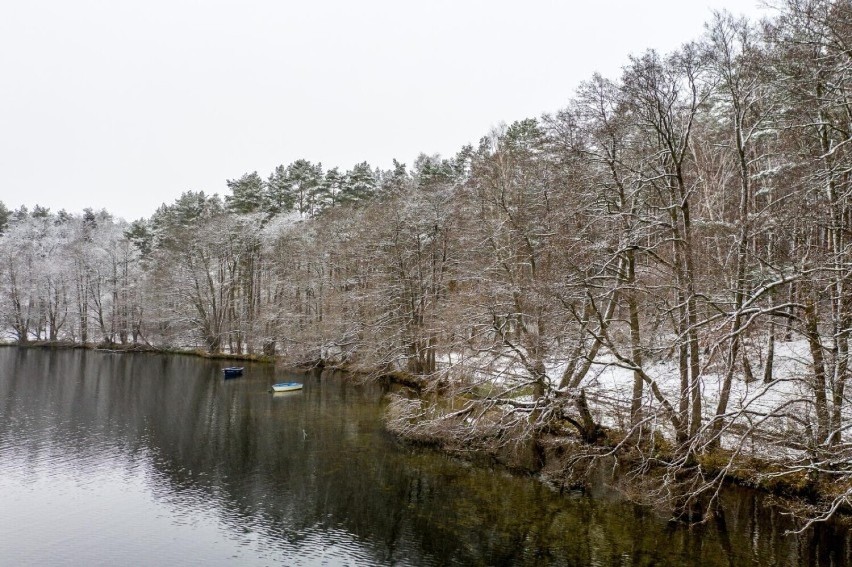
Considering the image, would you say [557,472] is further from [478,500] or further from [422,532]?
[422,532]

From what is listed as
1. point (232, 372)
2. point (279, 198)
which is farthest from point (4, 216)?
point (232, 372)

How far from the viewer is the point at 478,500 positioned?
52.7 ft

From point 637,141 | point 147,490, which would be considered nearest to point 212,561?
point 147,490

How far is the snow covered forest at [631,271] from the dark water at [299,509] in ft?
5.35

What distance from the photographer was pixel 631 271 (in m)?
17.3

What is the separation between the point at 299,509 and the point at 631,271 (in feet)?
39.2

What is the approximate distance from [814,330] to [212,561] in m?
14.1

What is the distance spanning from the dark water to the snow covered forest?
1631mm

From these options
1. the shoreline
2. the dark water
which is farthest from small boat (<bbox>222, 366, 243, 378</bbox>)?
the shoreline

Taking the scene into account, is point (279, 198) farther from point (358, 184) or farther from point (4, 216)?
point (4, 216)

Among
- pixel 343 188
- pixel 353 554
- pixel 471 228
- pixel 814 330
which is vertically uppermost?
pixel 343 188

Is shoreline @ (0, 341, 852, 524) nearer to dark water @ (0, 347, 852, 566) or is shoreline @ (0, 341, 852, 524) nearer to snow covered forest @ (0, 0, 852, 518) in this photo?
snow covered forest @ (0, 0, 852, 518)

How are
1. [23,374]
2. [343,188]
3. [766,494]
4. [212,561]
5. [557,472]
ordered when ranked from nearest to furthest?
1. [212,561]
2. [766,494]
3. [557,472]
4. [23,374]
5. [343,188]

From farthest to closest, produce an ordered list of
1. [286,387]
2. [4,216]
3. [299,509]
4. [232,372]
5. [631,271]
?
[4,216], [232,372], [286,387], [631,271], [299,509]
